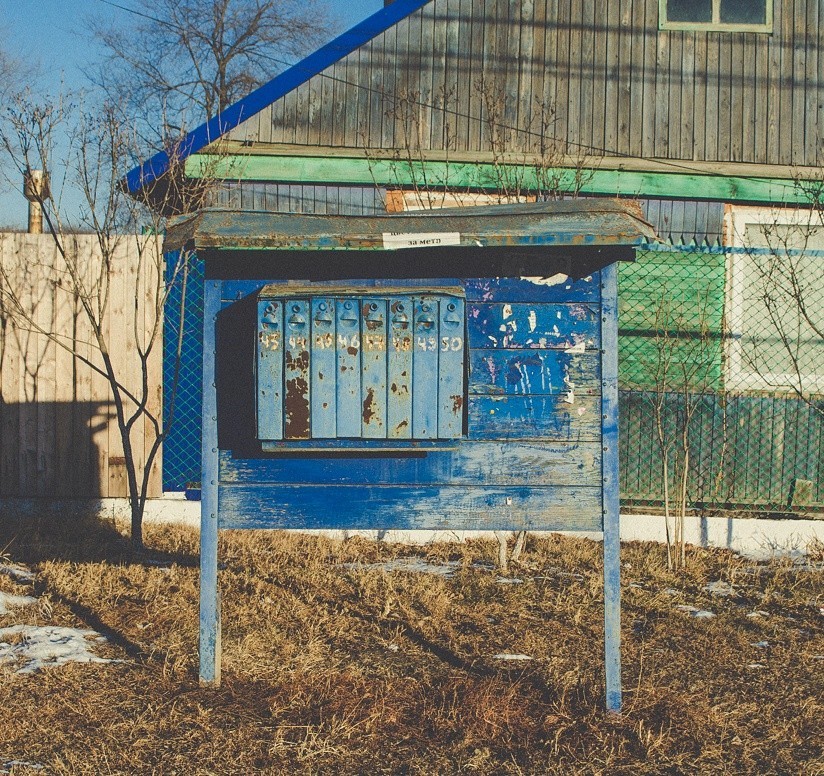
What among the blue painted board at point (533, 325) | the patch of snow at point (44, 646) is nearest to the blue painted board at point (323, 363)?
the blue painted board at point (533, 325)

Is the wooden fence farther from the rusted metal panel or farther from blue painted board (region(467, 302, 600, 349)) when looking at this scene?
blue painted board (region(467, 302, 600, 349))

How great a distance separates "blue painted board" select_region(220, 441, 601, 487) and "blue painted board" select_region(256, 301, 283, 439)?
27 cm

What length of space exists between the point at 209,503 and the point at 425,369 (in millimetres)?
1079

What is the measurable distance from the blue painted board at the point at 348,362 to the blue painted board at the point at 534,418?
1.68 feet

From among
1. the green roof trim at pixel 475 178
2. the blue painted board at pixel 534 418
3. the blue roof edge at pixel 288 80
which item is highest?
the blue roof edge at pixel 288 80

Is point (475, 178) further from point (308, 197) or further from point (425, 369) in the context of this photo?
point (425, 369)

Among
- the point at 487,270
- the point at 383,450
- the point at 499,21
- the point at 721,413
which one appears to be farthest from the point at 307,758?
the point at 499,21

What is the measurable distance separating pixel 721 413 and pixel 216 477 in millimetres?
4765

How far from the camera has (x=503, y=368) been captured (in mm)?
3805

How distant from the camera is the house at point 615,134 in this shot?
24.6 ft

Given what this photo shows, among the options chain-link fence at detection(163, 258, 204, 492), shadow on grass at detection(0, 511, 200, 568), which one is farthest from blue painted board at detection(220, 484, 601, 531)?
chain-link fence at detection(163, 258, 204, 492)

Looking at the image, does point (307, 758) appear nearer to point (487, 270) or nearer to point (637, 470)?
point (487, 270)

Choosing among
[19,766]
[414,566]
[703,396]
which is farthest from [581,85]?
[19,766]

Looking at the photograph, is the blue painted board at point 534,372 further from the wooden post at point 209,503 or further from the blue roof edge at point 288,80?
the blue roof edge at point 288,80
